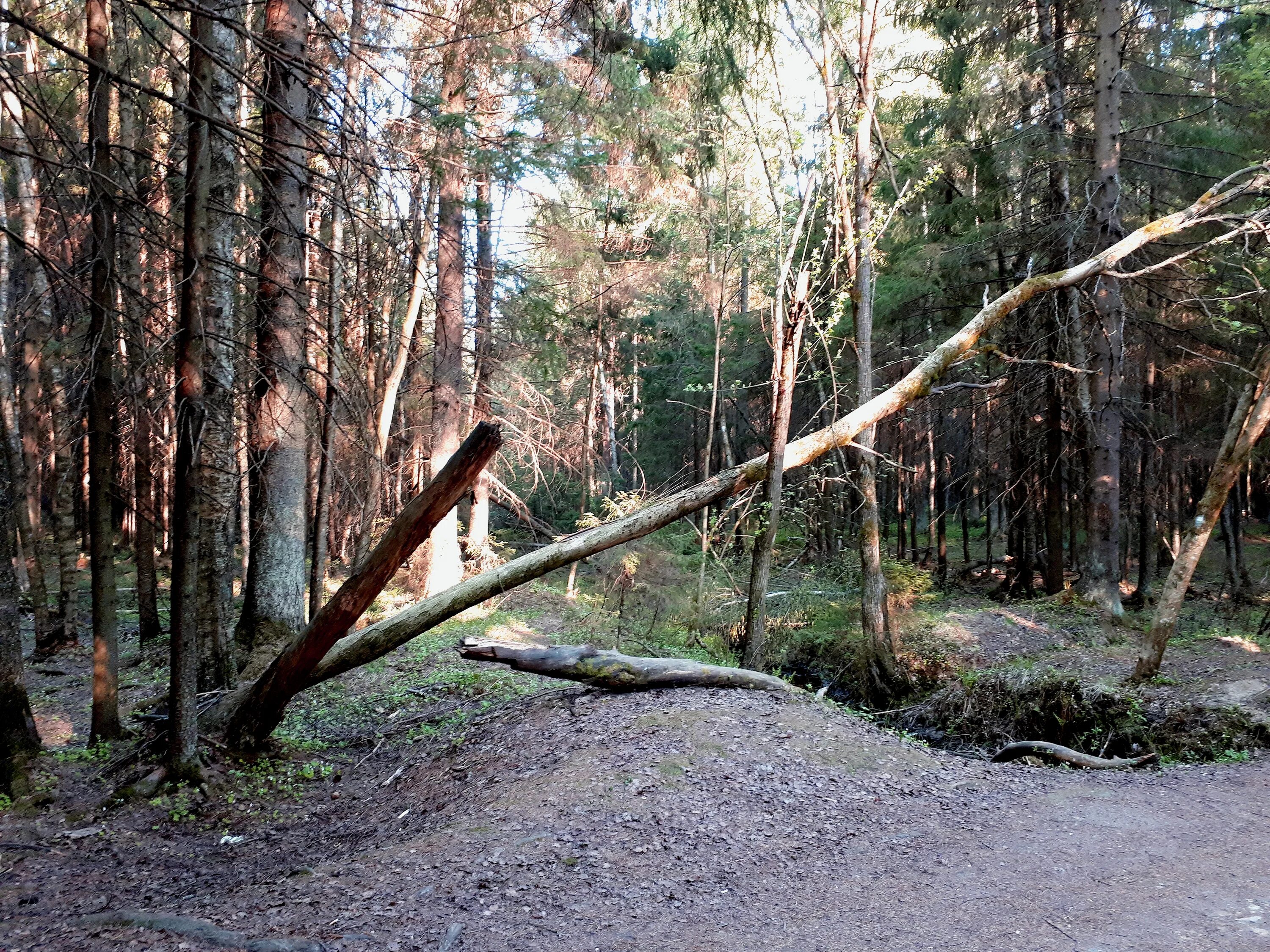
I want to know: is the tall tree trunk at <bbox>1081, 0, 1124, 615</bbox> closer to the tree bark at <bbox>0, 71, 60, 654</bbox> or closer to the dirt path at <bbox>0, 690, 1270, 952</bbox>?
the dirt path at <bbox>0, 690, 1270, 952</bbox>

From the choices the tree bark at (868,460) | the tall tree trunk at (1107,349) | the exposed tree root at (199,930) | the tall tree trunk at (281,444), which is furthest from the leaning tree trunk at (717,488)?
the tall tree trunk at (1107,349)

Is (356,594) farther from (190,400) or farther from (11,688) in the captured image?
(11,688)

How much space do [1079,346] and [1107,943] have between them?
15.0 m

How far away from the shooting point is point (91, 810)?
5461 mm

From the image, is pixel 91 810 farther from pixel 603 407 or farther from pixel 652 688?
pixel 603 407

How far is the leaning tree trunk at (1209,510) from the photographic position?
8.87m

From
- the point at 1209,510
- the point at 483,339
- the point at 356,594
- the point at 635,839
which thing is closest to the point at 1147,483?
the point at 1209,510

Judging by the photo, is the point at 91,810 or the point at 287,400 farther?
the point at 287,400

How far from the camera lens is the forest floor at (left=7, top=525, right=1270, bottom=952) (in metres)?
3.96

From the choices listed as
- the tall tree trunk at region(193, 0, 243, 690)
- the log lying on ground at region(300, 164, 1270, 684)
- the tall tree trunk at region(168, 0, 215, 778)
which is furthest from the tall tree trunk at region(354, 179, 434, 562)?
the tall tree trunk at region(168, 0, 215, 778)

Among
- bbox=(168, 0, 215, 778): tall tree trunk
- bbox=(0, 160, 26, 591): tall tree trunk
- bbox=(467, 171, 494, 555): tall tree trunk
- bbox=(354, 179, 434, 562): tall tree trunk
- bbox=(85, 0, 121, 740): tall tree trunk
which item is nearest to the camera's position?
bbox=(168, 0, 215, 778): tall tree trunk

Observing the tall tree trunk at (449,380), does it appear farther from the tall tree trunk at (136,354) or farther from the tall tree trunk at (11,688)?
the tall tree trunk at (11,688)

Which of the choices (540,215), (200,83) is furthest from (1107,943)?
(540,215)

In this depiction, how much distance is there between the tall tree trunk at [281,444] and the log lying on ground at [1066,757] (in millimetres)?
7981
